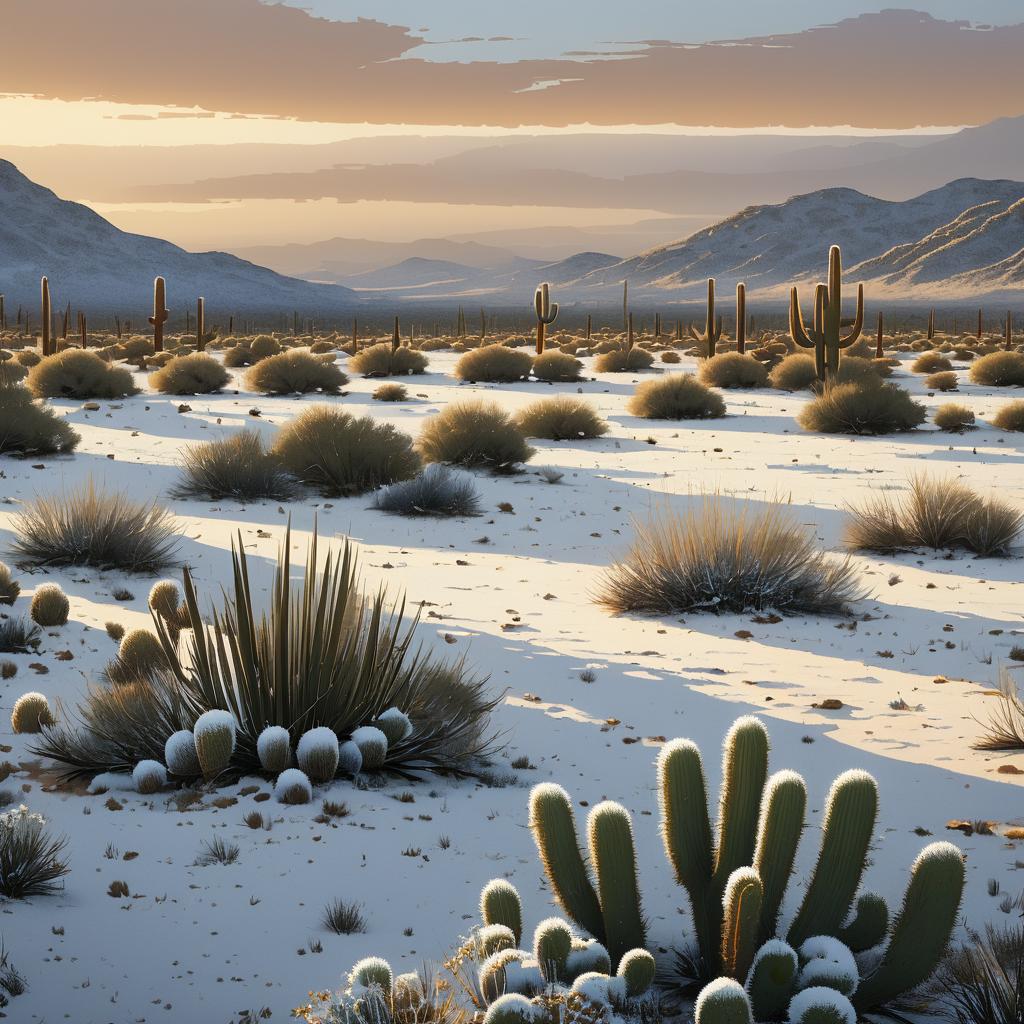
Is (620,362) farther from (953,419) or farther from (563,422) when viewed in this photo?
(563,422)

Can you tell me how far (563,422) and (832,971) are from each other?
17.0m

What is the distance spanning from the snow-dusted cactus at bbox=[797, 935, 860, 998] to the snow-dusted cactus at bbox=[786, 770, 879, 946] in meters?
0.23

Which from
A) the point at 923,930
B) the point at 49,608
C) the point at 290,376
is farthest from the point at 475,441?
the point at 923,930

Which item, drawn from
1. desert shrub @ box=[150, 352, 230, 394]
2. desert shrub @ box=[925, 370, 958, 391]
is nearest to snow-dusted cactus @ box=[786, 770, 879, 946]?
desert shrub @ box=[150, 352, 230, 394]

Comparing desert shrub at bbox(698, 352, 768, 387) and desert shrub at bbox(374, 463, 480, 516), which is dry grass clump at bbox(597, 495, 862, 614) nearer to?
desert shrub at bbox(374, 463, 480, 516)

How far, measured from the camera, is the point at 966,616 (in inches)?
392

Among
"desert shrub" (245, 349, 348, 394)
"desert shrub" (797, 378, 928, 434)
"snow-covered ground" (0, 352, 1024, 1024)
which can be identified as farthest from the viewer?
"desert shrub" (245, 349, 348, 394)

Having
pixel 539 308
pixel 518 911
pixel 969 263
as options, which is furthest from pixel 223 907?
pixel 969 263

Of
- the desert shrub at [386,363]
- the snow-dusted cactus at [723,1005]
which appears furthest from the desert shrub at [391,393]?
the snow-dusted cactus at [723,1005]

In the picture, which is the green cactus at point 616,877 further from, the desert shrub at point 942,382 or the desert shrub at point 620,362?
the desert shrub at point 620,362

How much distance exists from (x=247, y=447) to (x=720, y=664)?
8.06m

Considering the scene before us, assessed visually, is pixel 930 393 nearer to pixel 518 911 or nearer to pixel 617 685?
pixel 617 685

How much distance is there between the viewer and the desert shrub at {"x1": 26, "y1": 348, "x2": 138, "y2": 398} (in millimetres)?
25562

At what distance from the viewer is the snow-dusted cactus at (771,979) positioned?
406 centimetres
